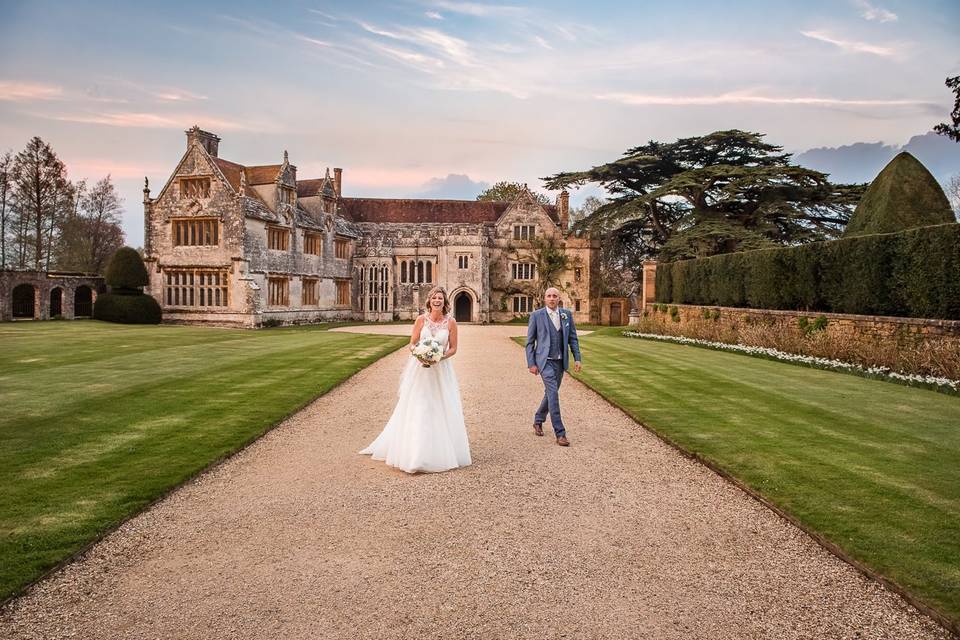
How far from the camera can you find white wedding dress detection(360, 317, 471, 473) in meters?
6.66

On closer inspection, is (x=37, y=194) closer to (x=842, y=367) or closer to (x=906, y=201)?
(x=842, y=367)

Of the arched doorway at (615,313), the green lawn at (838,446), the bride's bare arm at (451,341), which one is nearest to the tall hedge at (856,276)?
the green lawn at (838,446)

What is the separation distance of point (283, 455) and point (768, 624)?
544cm

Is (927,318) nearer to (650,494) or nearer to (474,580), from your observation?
(650,494)

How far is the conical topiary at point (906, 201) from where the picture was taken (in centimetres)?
1692

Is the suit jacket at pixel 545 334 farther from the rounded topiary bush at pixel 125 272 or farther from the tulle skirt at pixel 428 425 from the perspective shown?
the rounded topiary bush at pixel 125 272

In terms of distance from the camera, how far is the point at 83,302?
112 ft

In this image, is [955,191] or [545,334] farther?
[955,191]

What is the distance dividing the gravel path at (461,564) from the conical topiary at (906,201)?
555 inches

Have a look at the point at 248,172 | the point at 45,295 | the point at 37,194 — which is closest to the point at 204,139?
the point at 248,172

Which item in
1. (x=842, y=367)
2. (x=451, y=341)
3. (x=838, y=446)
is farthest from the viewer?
(x=842, y=367)

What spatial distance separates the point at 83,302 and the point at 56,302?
137 centimetres

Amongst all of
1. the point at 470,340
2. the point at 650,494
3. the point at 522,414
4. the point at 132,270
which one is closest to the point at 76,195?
the point at 132,270

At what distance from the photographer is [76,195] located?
4547cm
